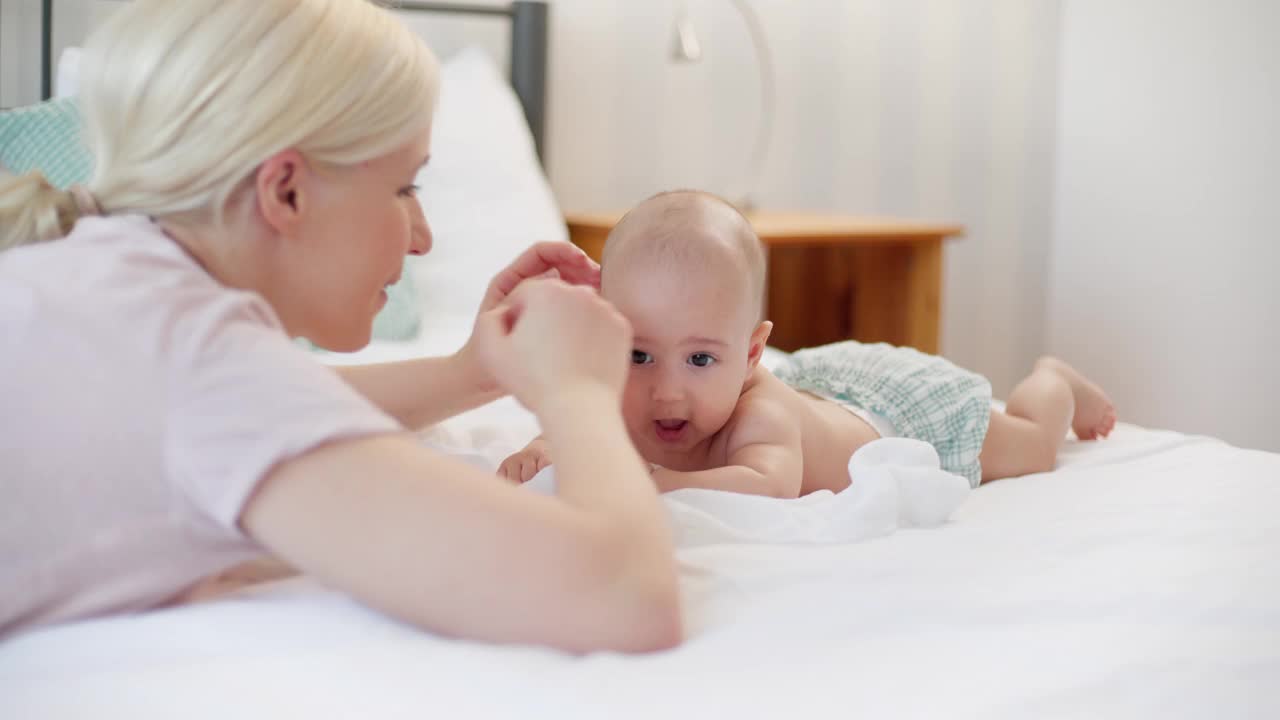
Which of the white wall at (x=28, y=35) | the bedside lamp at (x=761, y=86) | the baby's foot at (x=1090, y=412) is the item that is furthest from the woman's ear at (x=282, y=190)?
the bedside lamp at (x=761, y=86)

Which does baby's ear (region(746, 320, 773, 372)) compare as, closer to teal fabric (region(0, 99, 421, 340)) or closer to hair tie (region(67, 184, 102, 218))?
hair tie (region(67, 184, 102, 218))

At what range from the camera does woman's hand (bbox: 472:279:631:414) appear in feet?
2.62

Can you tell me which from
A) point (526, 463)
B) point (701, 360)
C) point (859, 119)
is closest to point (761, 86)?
point (859, 119)

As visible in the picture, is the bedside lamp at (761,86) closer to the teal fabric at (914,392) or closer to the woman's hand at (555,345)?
the teal fabric at (914,392)

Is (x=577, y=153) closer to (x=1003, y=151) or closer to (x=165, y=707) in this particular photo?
(x=1003, y=151)

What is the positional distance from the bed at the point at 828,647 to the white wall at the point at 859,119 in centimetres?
202

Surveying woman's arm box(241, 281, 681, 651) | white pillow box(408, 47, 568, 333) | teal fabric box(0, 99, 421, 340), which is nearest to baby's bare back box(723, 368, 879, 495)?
woman's arm box(241, 281, 681, 651)

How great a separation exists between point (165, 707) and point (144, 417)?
166mm

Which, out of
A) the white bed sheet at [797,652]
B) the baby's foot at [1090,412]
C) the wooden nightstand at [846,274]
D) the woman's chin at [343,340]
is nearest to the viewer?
the white bed sheet at [797,652]

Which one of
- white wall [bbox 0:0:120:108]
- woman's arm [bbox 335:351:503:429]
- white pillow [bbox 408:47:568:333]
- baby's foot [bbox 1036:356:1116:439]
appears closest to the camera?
woman's arm [bbox 335:351:503:429]

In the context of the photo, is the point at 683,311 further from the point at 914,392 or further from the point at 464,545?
the point at 464,545

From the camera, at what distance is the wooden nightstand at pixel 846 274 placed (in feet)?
8.64

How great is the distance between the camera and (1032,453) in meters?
1.52

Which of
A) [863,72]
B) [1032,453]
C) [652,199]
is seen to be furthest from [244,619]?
[863,72]
